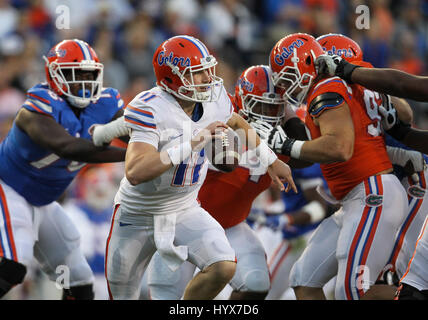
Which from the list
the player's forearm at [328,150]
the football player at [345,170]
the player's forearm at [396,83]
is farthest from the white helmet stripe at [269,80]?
the player's forearm at [396,83]

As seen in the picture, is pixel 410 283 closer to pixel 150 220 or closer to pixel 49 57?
pixel 150 220

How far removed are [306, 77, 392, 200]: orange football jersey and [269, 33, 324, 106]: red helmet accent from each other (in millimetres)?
97

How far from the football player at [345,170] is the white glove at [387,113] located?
54 millimetres

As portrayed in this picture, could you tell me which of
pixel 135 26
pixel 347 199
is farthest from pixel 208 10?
pixel 347 199

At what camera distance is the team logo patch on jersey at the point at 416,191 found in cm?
448

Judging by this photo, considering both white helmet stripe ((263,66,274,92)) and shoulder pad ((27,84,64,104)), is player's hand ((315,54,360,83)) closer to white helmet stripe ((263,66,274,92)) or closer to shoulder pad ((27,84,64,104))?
white helmet stripe ((263,66,274,92))

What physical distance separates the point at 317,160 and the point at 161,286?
4.25 ft

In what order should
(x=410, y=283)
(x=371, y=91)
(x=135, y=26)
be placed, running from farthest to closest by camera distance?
(x=135, y=26)
(x=371, y=91)
(x=410, y=283)

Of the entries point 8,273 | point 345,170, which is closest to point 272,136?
point 345,170

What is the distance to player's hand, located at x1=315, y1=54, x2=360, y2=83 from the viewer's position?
4020mm

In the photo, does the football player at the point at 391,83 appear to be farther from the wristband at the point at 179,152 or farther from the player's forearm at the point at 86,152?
the player's forearm at the point at 86,152

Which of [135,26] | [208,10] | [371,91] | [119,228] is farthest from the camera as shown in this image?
[208,10]

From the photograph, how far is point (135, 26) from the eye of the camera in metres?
8.96

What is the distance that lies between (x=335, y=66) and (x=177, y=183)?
114cm
